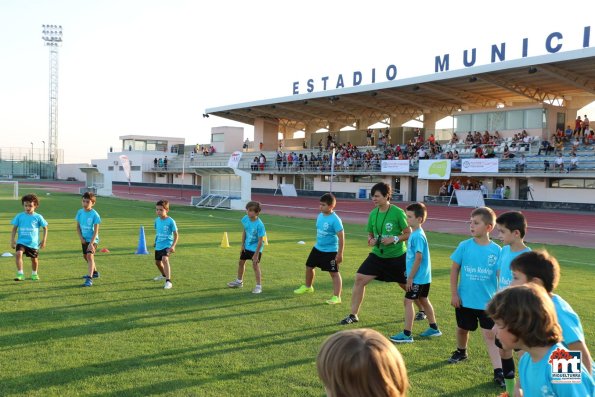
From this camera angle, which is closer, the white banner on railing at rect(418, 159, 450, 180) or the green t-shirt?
the green t-shirt

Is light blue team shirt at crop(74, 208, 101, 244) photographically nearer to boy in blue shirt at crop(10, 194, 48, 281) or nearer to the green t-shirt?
boy in blue shirt at crop(10, 194, 48, 281)

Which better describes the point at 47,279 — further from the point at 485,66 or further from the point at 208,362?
the point at 485,66

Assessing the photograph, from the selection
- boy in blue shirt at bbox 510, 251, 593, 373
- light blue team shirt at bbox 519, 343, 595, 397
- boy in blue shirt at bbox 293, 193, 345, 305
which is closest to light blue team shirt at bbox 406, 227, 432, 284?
boy in blue shirt at bbox 293, 193, 345, 305

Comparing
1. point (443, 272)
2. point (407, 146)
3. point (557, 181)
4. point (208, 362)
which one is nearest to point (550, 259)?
point (208, 362)

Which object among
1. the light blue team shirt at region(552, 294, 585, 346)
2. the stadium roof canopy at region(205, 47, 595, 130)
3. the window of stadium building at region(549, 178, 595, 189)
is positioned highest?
the stadium roof canopy at region(205, 47, 595, 130)

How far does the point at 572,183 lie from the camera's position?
112 feet

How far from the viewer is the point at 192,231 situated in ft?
63.5

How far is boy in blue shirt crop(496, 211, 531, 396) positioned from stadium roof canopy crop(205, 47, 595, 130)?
30.8 m

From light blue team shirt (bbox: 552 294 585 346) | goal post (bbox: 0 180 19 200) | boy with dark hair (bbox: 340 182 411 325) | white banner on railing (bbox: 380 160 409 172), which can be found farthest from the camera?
white banner on railing (bbox: 380 160 409 172)

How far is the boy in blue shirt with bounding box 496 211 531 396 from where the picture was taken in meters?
4.71

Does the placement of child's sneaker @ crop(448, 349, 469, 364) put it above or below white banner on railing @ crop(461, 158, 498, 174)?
below

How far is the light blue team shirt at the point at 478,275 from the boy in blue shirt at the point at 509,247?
326 millimetres

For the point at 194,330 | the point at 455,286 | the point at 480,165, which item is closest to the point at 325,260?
the point at 194,330

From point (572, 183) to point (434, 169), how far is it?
9.18m
